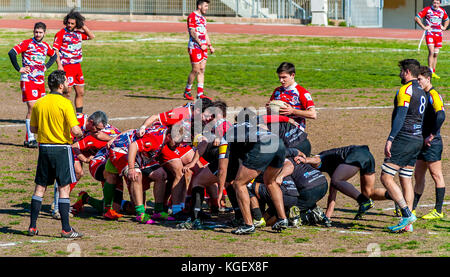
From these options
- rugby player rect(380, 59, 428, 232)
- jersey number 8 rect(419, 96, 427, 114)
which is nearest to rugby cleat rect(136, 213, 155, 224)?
rugby player rect(380, 59, 428, 232)

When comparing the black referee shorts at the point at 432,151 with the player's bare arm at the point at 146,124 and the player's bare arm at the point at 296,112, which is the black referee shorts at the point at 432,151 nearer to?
the player's bare arm at the point at 296,112

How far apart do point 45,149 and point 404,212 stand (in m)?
4.15

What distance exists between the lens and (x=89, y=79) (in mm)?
21359

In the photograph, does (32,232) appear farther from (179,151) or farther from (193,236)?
(179,151)

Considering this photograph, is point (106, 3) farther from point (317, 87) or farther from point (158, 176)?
point (158, 176)

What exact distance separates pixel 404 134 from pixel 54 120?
13.4 feet

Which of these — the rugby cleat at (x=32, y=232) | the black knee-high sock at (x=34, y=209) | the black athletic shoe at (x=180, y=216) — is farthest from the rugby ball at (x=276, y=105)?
the rugby cleat at (x=32, y=232)

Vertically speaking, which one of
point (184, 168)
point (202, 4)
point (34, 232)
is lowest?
point (34, 232)

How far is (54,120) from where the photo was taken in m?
8.49

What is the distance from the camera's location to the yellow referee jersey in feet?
27.8

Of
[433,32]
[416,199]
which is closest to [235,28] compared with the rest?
[433,32]

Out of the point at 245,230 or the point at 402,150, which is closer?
the point at 245,230

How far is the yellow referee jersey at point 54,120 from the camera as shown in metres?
8.48
